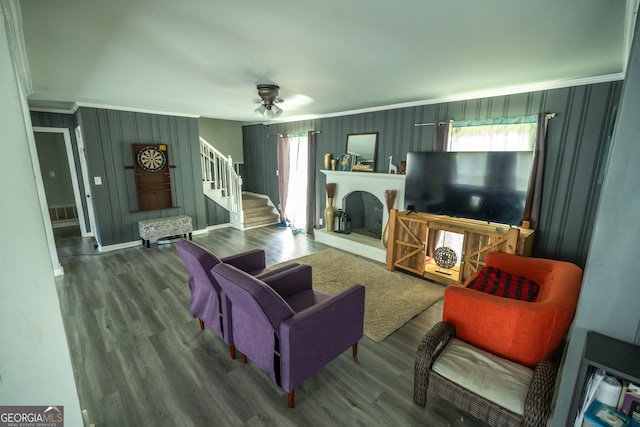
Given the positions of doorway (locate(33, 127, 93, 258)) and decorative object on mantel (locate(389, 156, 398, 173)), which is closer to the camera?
decorative object on mantel (locate(389, 156, 398, 173))

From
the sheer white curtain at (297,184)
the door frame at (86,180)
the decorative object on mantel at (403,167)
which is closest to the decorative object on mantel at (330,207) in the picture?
the sheer white curtain at (297,184)

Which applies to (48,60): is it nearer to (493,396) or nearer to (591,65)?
(493,396)

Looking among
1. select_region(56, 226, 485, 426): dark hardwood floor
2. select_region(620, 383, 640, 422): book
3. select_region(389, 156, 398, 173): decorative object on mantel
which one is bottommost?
select_region(56, 226, 485, 426): dark hardwood floor

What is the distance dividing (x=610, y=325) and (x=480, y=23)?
68.1 inches

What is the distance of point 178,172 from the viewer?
5.49 m

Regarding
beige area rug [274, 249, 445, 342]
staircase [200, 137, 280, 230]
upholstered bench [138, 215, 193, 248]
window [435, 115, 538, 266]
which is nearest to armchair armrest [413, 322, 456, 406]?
beige area rug [274, 249, 445, 342]

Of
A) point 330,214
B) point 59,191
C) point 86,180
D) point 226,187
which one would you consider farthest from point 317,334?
point 59,191

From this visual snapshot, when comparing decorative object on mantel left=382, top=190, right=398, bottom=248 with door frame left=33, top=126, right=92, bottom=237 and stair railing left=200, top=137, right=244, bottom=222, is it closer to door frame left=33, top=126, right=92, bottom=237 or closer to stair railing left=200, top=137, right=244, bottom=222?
stair railing left=200, top=137, right=244, bottom=222

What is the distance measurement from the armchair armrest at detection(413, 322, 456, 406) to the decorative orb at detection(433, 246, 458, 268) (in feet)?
6.08

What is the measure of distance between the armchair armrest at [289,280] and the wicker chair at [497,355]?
1.13 m

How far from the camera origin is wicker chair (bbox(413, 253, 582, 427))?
1.46 metres

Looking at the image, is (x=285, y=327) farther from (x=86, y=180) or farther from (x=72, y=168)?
(x=72, y=168)

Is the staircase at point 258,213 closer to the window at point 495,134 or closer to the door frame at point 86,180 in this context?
the door frame at point 86,180

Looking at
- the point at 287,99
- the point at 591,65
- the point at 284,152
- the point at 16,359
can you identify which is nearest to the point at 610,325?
the point at 16,359
